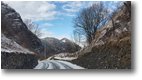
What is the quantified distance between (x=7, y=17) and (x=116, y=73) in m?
1.15

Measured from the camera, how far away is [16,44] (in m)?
4.69

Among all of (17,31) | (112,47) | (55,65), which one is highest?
(17,31)

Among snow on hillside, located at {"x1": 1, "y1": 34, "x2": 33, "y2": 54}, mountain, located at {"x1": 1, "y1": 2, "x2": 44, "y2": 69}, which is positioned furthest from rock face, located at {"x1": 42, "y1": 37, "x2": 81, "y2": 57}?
snow on hillside, located at {"x1": 1, "y1": 34, "x2": 33, "y2": 54}

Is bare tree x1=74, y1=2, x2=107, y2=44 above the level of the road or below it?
above

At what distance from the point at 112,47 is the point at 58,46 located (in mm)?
508

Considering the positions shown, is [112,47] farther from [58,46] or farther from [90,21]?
[58,46]

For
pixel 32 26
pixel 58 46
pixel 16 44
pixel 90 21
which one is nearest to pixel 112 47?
pixel 90 21

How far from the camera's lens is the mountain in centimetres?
464

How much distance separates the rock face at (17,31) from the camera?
15.3 ft

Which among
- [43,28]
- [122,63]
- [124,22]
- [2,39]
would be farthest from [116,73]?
[2,39]

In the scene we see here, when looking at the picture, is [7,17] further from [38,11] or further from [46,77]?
[46,77]

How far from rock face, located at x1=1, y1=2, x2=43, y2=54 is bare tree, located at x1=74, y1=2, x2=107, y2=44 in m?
0.40

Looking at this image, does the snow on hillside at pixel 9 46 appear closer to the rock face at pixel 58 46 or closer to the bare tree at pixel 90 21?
the rock face at pixel 58 46

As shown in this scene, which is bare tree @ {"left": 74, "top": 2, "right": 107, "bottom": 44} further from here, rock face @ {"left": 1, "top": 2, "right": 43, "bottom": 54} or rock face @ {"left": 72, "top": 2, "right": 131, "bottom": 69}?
rock face @ {"left": 1, "top": 2, "right": 43, "bottom": 54}
